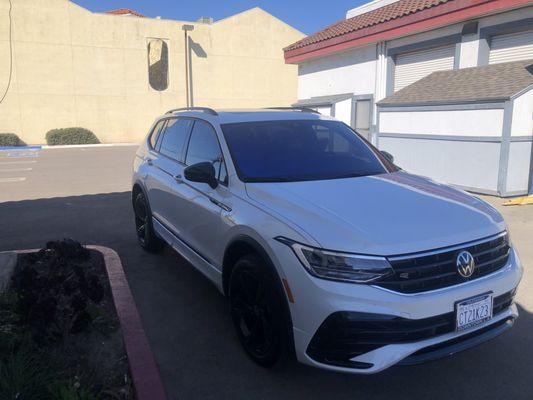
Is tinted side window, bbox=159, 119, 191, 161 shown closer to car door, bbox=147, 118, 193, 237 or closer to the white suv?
car door, bbox=147, 118, 193, 237

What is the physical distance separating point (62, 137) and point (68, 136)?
0.33 m

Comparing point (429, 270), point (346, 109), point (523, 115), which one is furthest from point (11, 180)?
point (429, 270)

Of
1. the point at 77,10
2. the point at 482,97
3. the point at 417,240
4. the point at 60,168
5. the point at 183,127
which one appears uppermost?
the point at 77,10

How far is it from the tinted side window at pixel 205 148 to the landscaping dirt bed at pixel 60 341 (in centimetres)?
131

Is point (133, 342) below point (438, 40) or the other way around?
below

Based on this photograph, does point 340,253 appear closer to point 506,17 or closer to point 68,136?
point 506,17

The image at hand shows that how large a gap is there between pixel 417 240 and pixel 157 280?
315 centimetres

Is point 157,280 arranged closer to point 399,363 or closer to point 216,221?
point 216,221

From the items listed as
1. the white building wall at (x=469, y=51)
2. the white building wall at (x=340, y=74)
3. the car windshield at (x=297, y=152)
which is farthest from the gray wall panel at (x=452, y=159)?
the car windshield at (x=297, y=152)

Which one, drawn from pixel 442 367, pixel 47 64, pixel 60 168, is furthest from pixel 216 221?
pixel 47 64

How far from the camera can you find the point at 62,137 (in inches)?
1089

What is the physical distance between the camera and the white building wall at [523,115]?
859cm

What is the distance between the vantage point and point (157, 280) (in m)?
5.08

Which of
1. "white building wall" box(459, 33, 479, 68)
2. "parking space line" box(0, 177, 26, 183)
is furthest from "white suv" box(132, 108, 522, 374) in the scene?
"parking space line" box(0, 177, 26, 183)
